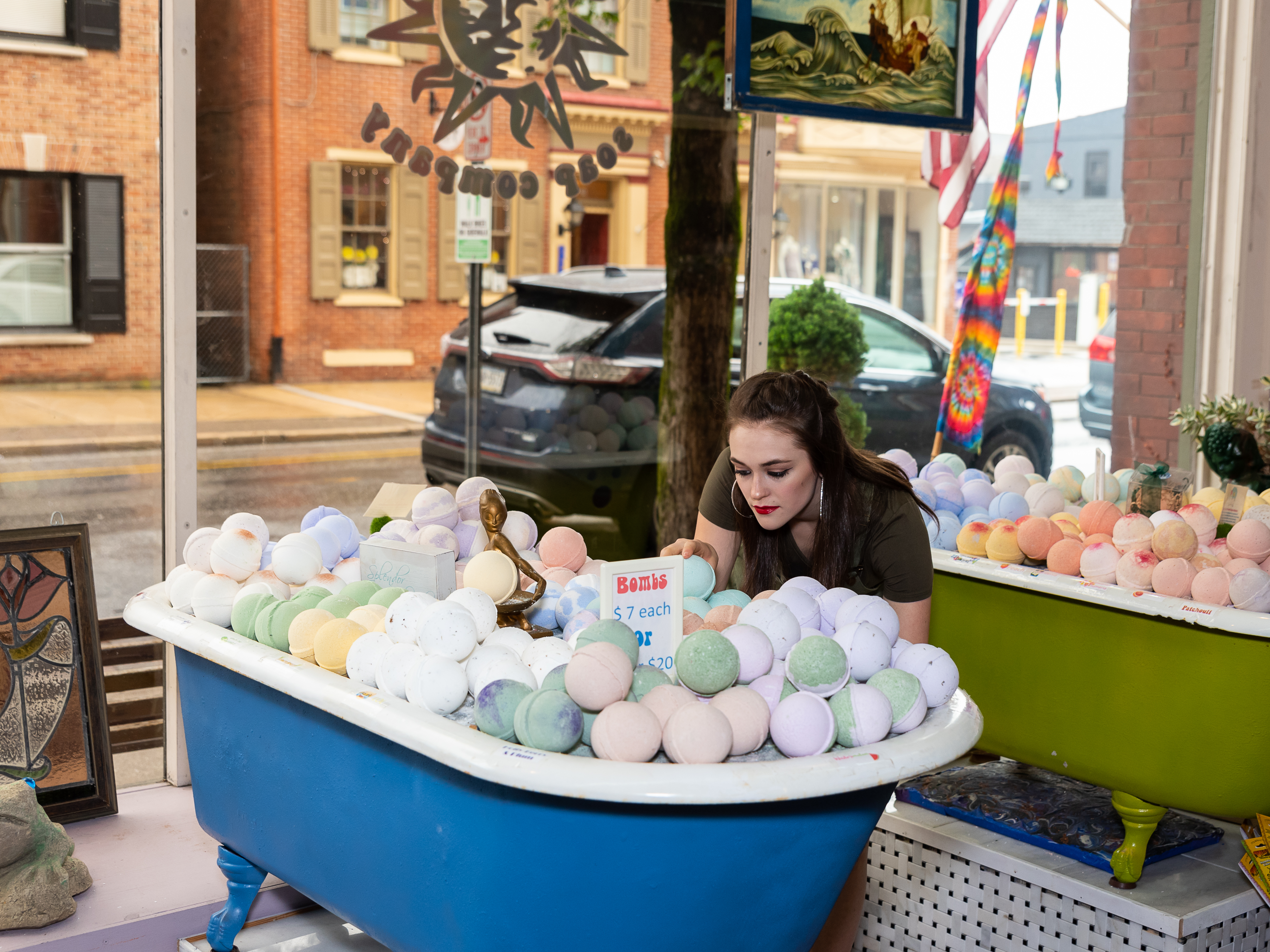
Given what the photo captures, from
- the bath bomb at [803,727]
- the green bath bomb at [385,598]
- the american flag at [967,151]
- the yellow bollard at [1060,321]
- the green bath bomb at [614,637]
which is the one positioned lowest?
the bath bomb at [803,727]

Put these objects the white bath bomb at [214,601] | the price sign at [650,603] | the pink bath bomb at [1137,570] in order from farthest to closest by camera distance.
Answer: the pink bath bomb at [1137,570], the white bath bomb at [214,601], the price sign at [650,603]

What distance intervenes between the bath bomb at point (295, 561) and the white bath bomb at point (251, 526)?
64 mm

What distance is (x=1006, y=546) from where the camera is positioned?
2732 mm

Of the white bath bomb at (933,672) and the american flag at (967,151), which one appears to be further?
the american flag at (967,151)

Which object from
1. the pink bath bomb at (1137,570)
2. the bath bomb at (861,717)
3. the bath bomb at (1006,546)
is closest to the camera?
the bath bomb at (861,717)

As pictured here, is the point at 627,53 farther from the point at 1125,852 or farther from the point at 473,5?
the point at 1125,852

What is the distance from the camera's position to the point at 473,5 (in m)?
3.33

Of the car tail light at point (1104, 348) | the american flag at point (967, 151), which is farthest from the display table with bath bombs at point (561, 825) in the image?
the car tail light at point (1104, 348)

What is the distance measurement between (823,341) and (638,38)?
1.09 m

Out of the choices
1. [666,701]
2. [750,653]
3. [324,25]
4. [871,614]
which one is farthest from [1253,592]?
[324,25]

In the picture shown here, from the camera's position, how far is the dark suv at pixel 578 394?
347 cm

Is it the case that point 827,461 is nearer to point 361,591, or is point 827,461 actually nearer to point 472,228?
point 361,591

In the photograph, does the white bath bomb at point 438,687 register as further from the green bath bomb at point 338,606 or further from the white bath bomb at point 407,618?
the green bath bomb at point 338,606

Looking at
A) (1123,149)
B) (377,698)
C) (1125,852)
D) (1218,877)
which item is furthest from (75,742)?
(1123,149)
